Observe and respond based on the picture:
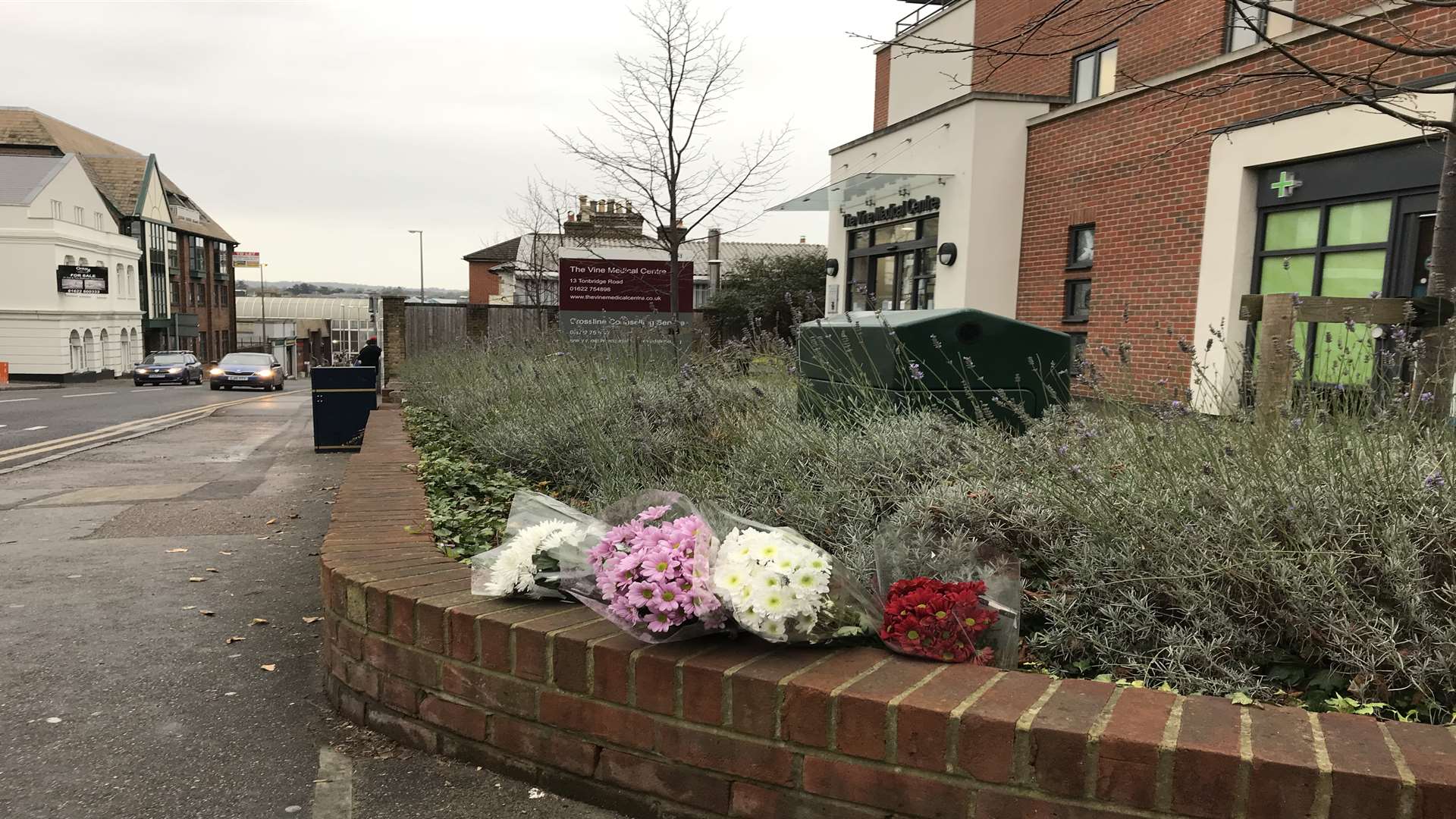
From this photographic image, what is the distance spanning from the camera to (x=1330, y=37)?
29.9 feet

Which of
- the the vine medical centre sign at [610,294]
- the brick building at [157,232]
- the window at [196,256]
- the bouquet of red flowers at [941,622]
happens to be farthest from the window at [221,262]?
the bouquet of red flowers at [941,622]

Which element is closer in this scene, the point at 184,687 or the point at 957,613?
the point at 957,613

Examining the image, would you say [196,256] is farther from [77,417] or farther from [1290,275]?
[1290,275]

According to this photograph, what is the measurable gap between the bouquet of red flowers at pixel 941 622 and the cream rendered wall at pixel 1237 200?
7997mm

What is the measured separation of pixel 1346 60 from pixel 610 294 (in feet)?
36.6

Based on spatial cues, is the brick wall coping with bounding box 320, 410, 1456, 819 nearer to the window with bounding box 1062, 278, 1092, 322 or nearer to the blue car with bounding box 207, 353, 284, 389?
the window with bounding box 1062, 278, 1092, 322

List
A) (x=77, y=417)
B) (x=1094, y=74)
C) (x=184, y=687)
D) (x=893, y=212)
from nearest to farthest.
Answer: (x=184, y=687) < (x=1094, y=74) < (x=893, y=212) < (x=77, y=417)

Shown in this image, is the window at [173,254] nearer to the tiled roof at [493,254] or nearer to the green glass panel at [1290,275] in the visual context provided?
the tiled roof at [493,254]

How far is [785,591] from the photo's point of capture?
227 cm

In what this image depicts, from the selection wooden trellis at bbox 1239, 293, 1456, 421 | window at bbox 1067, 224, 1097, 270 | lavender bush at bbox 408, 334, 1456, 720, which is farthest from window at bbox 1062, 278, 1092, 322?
lavender bush at bbox 408, 334, 1456, 720

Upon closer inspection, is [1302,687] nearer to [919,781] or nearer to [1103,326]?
[919,781]

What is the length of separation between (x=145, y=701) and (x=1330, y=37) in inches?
421

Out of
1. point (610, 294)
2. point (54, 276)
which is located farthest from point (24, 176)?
point (610, 294)

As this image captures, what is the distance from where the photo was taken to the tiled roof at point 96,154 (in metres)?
54.0
